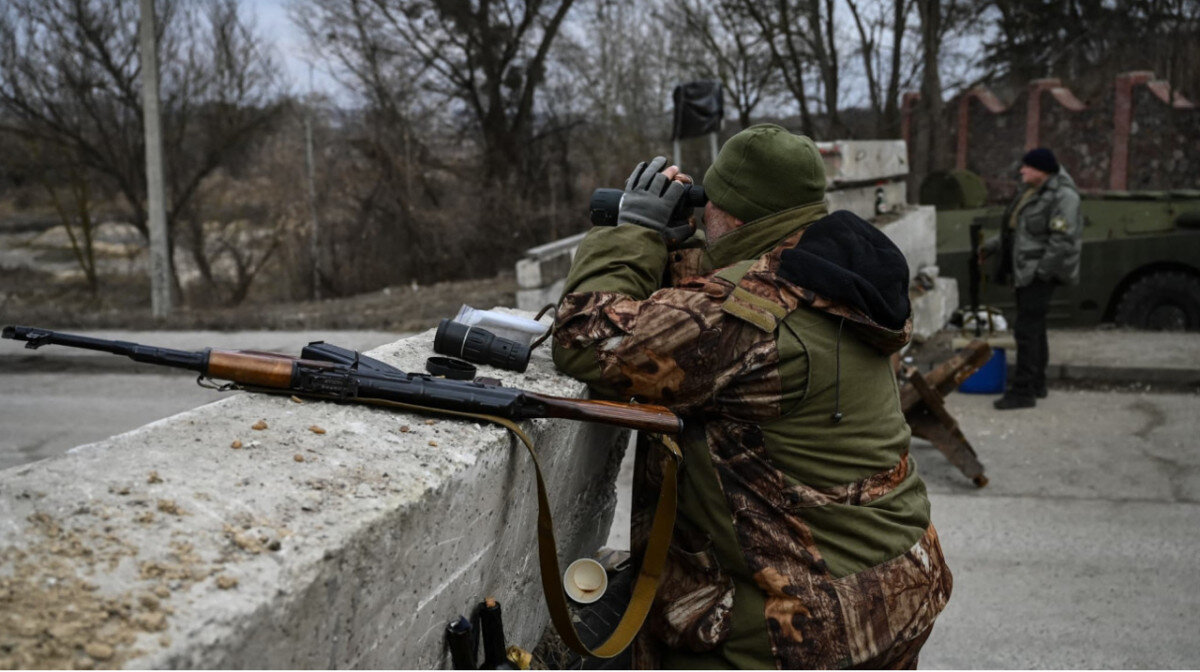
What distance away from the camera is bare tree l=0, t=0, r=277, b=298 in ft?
60.8

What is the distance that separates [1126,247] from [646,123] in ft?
47.5

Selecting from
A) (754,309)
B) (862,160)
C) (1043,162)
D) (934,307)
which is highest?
(862,160)

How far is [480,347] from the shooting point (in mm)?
2318

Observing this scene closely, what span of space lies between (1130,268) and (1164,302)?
1.69ft

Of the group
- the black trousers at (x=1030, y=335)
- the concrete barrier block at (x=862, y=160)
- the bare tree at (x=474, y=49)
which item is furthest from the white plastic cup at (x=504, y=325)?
the bare tree at (x=474, y=49)

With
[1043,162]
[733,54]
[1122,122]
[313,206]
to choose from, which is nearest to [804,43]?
[733,54]

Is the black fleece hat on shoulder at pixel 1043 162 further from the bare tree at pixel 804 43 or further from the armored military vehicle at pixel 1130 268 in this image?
the bare tree at pixel 804 43

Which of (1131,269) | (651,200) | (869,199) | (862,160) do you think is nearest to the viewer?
(651,200)

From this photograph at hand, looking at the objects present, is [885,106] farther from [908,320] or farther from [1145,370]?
[908,320]

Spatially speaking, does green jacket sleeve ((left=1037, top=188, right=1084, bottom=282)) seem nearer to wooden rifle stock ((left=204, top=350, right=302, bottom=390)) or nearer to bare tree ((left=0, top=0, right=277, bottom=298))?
wooden rifle stock ((left=204, top=350, right=302, bottom=390))

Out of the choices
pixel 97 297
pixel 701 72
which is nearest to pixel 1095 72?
pixel 701 72

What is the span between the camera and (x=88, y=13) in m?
18.5

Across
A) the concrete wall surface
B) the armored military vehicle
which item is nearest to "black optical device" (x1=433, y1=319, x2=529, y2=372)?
the concrete wall surface

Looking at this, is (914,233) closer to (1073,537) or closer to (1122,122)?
(1073,537)
